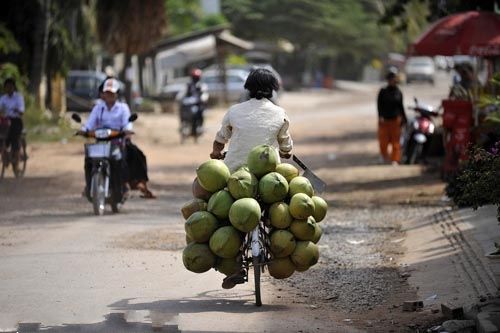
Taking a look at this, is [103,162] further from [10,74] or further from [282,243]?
[10,74]

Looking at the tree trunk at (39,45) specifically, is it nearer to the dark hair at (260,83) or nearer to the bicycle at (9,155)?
the bicycle at (9,155)

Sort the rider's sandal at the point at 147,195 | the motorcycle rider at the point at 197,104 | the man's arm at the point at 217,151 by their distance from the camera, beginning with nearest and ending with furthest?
the man's arm at the point at 217,151 → the rider's sandal at the point at 147,195 → the motorcycle rider at the point at 197,104

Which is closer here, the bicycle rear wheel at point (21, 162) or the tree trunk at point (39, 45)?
the bicycle rear wheel at point (21, 162)

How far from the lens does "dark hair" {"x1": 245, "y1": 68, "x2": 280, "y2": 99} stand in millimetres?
9398

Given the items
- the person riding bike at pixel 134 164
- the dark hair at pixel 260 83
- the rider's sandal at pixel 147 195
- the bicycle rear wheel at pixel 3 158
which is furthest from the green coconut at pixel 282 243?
the bicycle rear wheel at pixel 3 158

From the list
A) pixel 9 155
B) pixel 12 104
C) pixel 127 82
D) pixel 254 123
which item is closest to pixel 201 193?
pixel 254 123

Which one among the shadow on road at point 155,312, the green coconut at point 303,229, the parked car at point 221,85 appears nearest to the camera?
the shadow on road at point 155,312

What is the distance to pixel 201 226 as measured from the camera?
873 centimetres

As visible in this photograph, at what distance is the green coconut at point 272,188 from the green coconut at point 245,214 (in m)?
0.19

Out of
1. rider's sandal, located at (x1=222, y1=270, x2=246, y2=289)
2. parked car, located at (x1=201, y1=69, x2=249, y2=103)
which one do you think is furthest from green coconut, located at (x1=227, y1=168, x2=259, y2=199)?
parked car, located at (x1=201, y1=69, x2=249, y2=103)

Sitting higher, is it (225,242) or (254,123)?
(254,123)

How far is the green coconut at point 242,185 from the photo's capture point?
28.5 ft

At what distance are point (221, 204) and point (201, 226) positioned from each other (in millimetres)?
233

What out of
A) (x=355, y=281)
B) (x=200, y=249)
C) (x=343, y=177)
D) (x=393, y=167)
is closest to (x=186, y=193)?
(x=343, y=177)
